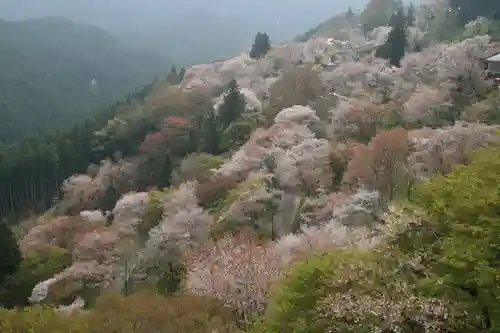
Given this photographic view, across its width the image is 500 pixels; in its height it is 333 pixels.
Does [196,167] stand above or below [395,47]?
below

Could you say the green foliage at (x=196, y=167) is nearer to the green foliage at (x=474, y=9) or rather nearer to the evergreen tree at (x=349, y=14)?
the green foliage at (x=474, y=9)

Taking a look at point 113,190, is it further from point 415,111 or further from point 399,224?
point 399,224

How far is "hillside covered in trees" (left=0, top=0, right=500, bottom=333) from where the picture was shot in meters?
10.6

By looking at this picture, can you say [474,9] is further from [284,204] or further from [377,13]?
[284,204]

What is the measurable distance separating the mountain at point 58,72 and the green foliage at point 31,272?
58.8 m

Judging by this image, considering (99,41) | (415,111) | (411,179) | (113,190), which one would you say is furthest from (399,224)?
(99,41)

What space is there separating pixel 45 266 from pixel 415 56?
2832 cm

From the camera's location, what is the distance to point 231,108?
133 ft

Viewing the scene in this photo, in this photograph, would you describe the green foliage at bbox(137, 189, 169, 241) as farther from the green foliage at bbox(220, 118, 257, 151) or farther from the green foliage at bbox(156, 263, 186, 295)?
the green foliage at bbox(220, 118, 257, 151)

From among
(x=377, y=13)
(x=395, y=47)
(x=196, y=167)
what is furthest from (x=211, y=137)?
(x=377, y=13)

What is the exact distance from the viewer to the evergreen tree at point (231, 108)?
4050 cm

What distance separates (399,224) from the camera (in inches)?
458

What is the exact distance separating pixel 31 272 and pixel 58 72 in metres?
115

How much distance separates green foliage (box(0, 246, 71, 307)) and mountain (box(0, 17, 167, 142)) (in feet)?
193
